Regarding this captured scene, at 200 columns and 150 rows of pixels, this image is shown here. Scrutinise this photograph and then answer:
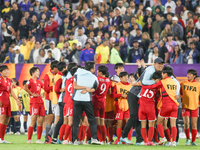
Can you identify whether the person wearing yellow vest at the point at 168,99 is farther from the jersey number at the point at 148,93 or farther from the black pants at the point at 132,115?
the black pants at the point at 132,115

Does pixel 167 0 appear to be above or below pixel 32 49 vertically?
above

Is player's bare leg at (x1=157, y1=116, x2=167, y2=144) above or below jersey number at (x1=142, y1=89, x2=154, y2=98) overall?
below

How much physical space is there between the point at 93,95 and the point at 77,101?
0.83 m

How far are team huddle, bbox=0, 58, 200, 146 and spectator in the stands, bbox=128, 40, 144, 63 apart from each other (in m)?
5.52

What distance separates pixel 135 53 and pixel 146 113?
7.54 m

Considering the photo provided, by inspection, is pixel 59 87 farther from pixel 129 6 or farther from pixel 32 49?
pixel 129 6

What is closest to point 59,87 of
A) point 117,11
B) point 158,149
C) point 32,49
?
point 158,149

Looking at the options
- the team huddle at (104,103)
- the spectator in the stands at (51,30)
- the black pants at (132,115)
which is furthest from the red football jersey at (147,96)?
the spectator in the stands at (51,30)

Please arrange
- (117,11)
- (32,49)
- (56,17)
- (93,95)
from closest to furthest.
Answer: (93,95) → (32,49) → (117,11) → (56,17)

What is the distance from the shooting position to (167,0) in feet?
72.7

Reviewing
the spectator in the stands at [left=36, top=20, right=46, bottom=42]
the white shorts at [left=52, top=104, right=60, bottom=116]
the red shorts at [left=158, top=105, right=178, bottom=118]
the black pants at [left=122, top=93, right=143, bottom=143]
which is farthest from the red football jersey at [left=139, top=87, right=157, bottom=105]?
the spectator in the stands at [left=36, top=20, right=46, bottom=42]

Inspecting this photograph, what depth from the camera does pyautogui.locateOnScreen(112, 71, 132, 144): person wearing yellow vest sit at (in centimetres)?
1143

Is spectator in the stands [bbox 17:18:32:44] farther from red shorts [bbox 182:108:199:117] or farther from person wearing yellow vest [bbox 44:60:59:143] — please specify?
red shorts [bbox 182:108:199:117]

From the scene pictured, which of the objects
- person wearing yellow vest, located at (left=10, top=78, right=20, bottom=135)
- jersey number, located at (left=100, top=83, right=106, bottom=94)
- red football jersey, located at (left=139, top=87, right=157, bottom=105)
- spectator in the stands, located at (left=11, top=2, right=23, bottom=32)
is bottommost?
person wearing yellow vest, located at (left=10, top=78, right=20, bottom=135)
